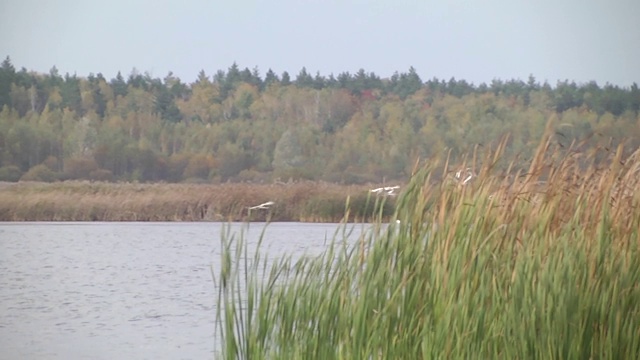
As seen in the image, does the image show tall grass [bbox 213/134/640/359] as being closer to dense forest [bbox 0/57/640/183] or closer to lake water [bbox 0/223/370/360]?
lake water [bbox 0/223/370/360]

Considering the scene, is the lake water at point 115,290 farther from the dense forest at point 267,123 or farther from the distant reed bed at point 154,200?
the dense forest at point 267,123

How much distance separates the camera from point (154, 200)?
841 inches

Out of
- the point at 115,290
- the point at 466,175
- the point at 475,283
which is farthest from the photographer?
the point at 115,290

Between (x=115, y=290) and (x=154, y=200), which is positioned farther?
(x=154, y=200)

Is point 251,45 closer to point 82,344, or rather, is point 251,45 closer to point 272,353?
point 82,344

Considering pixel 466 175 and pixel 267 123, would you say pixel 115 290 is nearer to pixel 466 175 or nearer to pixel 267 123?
pixel 267 123

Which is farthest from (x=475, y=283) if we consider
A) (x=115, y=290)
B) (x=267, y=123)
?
(x=267, y=123)

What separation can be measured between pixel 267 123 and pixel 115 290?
11.8 metres

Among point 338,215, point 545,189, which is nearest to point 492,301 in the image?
point 545,189

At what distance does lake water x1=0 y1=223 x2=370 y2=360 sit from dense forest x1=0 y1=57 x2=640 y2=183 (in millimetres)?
2103

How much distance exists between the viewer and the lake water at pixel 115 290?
11.7m

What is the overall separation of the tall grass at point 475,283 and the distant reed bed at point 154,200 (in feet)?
43.3

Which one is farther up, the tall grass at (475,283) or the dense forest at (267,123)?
the dense forest at (267,123)

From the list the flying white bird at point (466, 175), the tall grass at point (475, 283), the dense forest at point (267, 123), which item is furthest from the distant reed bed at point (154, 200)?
the tall grass at point (475, 283)
